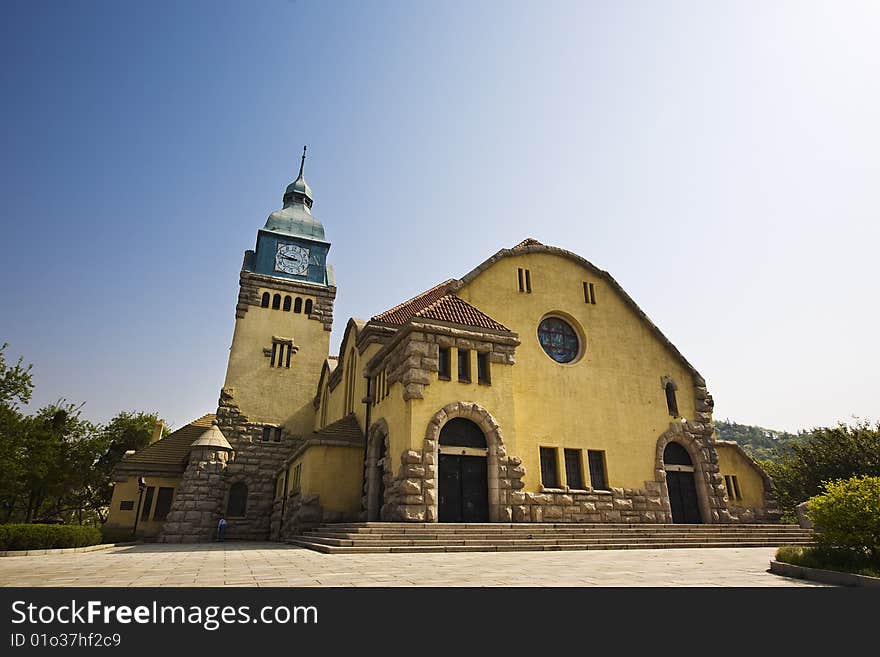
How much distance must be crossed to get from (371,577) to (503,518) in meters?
11.1

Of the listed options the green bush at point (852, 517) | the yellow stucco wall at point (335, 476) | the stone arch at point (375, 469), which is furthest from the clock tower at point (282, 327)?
the green bush at point (852, 517)

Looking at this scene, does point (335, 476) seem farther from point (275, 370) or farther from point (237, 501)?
point (275, 370)

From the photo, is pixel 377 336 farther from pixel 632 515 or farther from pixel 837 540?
pixel 837 540

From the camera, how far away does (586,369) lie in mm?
22688

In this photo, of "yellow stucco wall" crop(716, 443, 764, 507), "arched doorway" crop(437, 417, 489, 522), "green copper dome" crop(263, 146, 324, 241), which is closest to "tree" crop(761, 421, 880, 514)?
"yellow stucco wall" crop(716, 443, 764, 507)

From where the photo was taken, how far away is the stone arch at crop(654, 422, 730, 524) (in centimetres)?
2205

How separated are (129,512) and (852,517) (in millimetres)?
31959

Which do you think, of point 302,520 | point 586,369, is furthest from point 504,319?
point 302,520

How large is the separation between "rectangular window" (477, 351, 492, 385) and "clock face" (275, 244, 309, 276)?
2300 centimetres

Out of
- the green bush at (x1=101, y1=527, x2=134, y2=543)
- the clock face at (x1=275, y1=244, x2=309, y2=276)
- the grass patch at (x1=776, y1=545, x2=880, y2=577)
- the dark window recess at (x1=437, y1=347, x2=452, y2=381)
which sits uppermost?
the clock face at (x1=275, y1=244, x2=309, y2=276)

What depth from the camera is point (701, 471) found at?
74.9 feet

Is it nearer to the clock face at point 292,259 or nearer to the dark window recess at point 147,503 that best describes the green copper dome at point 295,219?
the clock face at point 292,259

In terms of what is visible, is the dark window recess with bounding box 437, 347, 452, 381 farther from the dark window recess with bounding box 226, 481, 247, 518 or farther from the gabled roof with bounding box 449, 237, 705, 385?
the dark window recess with bounding box 226, 481, 247, 518
